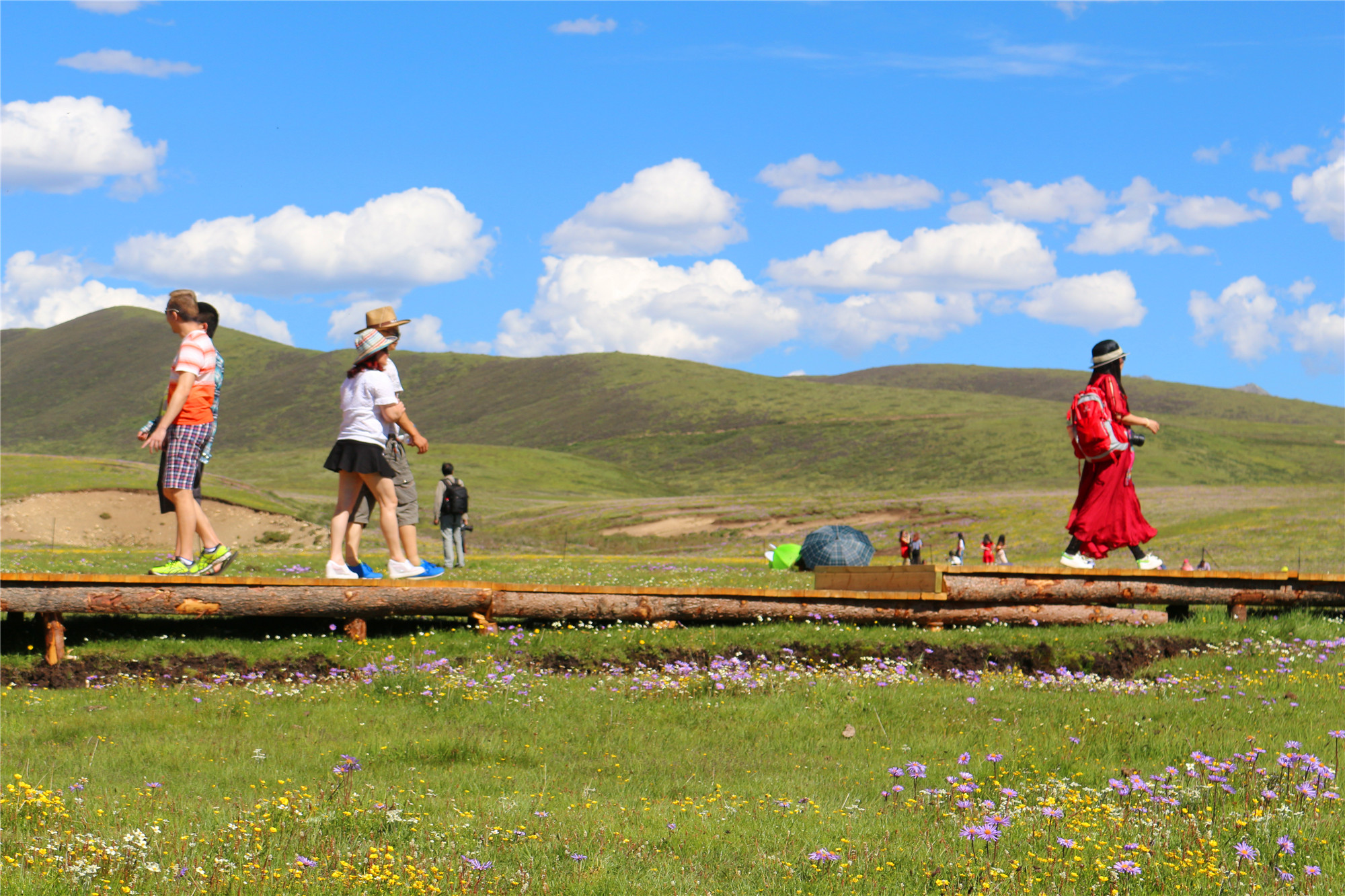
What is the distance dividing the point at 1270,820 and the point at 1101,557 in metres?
10.6

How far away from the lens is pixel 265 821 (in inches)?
246

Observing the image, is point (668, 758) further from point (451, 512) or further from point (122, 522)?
point (122, 522)

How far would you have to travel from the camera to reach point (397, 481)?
15914 mm

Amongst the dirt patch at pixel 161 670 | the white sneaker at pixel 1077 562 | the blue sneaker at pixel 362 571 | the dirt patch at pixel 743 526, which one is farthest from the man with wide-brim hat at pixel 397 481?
the dirt patch at pixel 743 526

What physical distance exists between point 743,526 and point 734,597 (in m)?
58.4

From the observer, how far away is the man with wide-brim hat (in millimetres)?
14039

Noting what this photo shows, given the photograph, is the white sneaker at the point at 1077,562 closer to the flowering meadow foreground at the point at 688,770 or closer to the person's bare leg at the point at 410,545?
the flowering meadow foreground at the point at 688,770

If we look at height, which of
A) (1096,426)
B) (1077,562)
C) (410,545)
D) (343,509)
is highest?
(1096,426)

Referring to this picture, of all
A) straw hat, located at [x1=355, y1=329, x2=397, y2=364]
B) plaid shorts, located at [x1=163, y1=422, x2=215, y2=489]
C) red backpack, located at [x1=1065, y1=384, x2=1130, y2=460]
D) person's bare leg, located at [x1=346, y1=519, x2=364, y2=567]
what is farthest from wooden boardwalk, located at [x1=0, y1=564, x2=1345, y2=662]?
straw hat, located at [x1=355, y1=329, x2=397, y2=364]

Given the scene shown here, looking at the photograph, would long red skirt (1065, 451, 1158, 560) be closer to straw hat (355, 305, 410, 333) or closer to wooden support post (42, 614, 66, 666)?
straw hat (355, 305, 410, 333)

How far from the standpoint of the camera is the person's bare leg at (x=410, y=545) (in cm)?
1500

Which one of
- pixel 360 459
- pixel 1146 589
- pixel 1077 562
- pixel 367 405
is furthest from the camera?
pixel 1077 562

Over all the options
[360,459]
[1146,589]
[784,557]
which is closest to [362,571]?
[360,459]

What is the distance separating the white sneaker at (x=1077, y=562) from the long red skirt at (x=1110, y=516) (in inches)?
8.8
